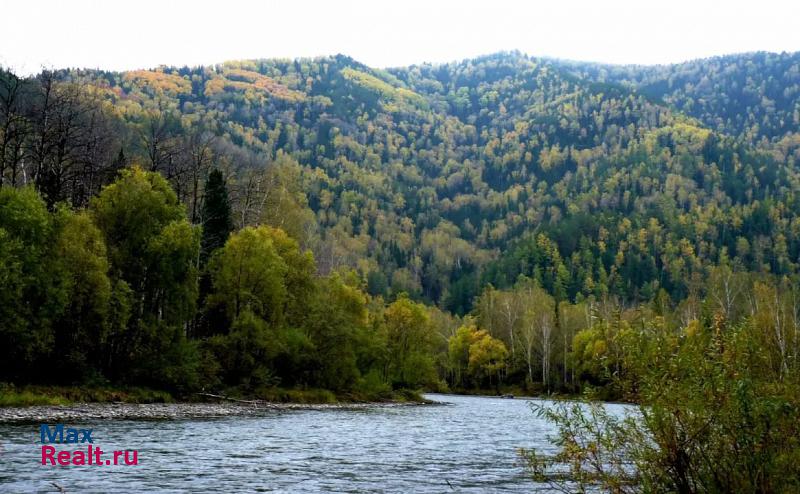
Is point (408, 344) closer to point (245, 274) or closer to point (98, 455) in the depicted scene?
point (245, 274)

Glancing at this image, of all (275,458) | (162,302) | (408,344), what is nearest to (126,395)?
(162,302)

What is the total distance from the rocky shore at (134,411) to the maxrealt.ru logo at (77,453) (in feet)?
19.3

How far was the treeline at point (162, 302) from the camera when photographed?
44.0 metres

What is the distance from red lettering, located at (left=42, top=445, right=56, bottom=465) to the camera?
23.5 meters

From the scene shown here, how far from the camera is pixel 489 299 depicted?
155 m

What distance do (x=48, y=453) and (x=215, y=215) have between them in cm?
4786

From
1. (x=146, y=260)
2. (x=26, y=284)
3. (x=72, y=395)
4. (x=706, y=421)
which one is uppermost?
(x=146, y=260)

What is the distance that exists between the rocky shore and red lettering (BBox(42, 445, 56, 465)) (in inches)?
372

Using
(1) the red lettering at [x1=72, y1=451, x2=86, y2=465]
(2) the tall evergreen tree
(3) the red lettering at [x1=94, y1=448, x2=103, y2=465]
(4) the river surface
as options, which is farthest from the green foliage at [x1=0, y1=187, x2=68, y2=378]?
(2) the tall evergreen tree

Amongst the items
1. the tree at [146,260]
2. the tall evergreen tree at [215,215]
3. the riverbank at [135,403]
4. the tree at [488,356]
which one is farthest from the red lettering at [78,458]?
the tree at [488,356]

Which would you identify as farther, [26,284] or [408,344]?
[408,344]

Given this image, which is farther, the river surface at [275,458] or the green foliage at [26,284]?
the green foliage at [26,284]

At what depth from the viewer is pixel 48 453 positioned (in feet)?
81.9

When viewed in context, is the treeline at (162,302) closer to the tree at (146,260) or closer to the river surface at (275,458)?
the tree at (146,260)
